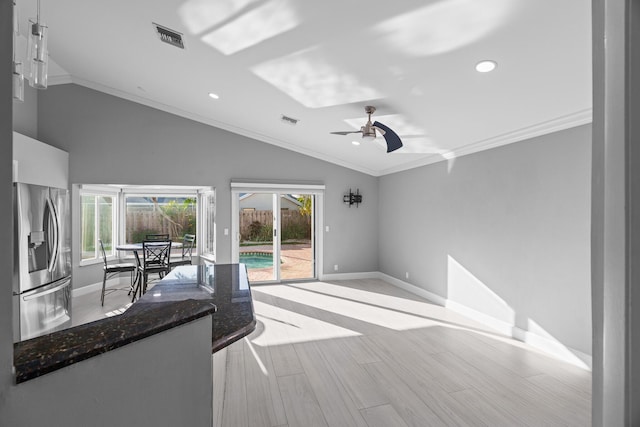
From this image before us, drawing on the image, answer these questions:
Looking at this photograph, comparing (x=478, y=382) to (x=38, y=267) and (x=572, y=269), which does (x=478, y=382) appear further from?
(x=38, y=267)

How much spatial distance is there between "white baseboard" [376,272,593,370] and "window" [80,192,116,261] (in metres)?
A: 5.83

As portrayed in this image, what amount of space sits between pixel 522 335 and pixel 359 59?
338cm

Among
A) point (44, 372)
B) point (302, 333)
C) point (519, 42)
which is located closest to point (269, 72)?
point (519, 42)

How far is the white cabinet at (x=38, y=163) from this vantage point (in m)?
3.96

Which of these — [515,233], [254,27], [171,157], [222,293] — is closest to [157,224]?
[171,157]

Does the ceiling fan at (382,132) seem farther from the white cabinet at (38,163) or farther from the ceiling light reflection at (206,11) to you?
the white cabinet at (38,163)

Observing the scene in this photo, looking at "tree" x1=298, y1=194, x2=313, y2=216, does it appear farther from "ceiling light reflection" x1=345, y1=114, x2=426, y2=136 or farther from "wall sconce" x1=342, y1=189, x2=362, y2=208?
"ceiling light reflection" x1=345, y1=114, x2=426, y2=136

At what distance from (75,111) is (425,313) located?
6324 mm

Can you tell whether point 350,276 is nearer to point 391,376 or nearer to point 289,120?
point 289,120

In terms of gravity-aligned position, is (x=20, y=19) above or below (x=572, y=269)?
above

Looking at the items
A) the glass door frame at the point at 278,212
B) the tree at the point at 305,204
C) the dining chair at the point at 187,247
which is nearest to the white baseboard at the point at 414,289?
the glass door frame at the point at 278,212

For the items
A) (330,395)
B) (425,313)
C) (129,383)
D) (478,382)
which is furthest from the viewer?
(425,313)

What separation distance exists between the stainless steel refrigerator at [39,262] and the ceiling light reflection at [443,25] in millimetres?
3670

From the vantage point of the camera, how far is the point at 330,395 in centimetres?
257
